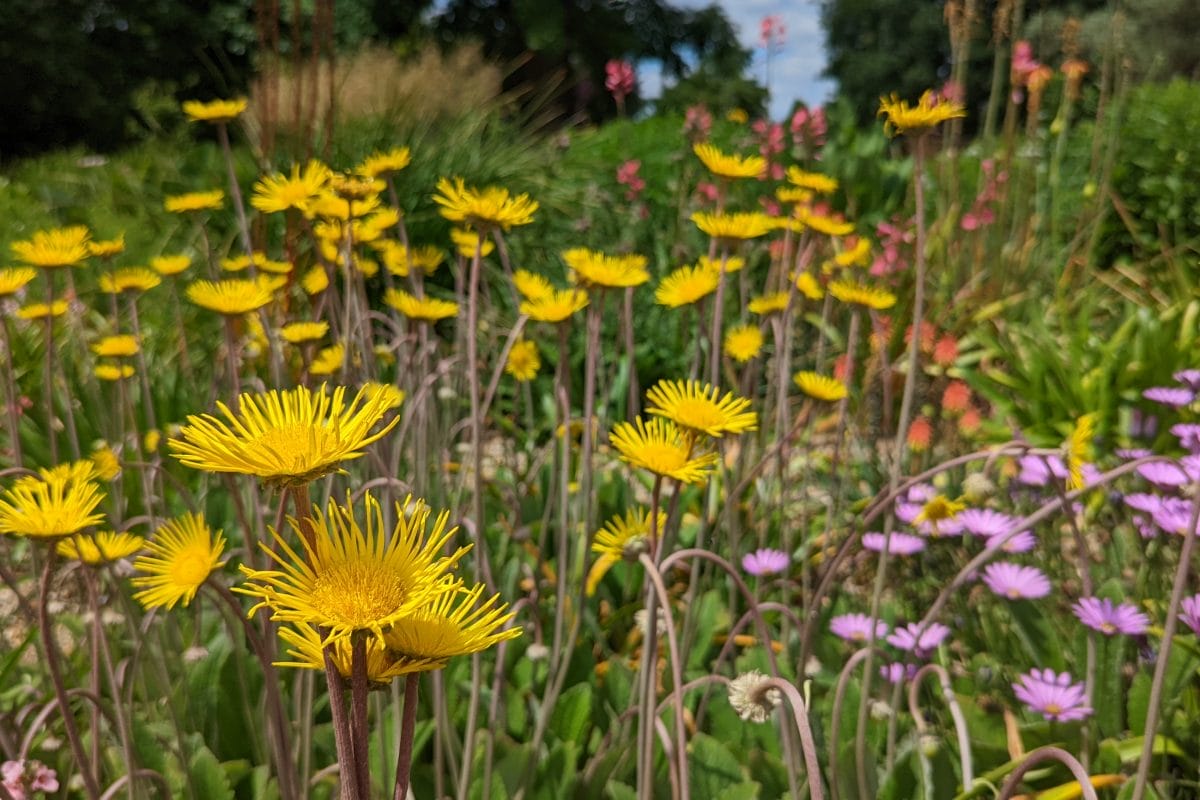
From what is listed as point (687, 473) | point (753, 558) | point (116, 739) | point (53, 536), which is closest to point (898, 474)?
point (687, 473)

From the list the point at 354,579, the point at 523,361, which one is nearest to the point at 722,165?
the point at 523,361

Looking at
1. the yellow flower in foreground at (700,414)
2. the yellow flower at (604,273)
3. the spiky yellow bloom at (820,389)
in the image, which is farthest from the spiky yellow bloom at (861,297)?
the yellow flower in foreground at (700,414)

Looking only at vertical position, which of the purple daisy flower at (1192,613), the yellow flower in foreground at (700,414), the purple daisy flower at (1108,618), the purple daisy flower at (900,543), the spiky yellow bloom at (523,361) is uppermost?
the yellow flower in foreground at (700,414)

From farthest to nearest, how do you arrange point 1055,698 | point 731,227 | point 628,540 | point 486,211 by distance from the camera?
point 731,227 < point 1055,698 < point 486,211 < point 628,540

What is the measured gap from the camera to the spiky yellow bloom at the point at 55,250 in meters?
1.33

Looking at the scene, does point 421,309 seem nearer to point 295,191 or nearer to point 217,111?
point 295,191

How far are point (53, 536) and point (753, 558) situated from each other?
42.3 inches

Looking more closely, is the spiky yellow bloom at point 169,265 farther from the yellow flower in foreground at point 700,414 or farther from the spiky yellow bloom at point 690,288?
the yellow flower in foreground at point 700,414

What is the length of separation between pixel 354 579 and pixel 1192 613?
104 centimetres

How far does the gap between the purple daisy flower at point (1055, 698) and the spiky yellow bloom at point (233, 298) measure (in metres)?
1.10

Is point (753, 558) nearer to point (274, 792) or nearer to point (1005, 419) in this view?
point (274, 792)

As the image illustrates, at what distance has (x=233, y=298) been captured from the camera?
4.14ft

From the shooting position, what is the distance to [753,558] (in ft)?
5.17

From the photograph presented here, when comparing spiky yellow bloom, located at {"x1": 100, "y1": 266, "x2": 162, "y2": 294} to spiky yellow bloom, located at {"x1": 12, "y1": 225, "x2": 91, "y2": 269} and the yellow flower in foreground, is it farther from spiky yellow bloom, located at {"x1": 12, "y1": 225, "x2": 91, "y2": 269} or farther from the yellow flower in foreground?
the yellow flower in foreground
